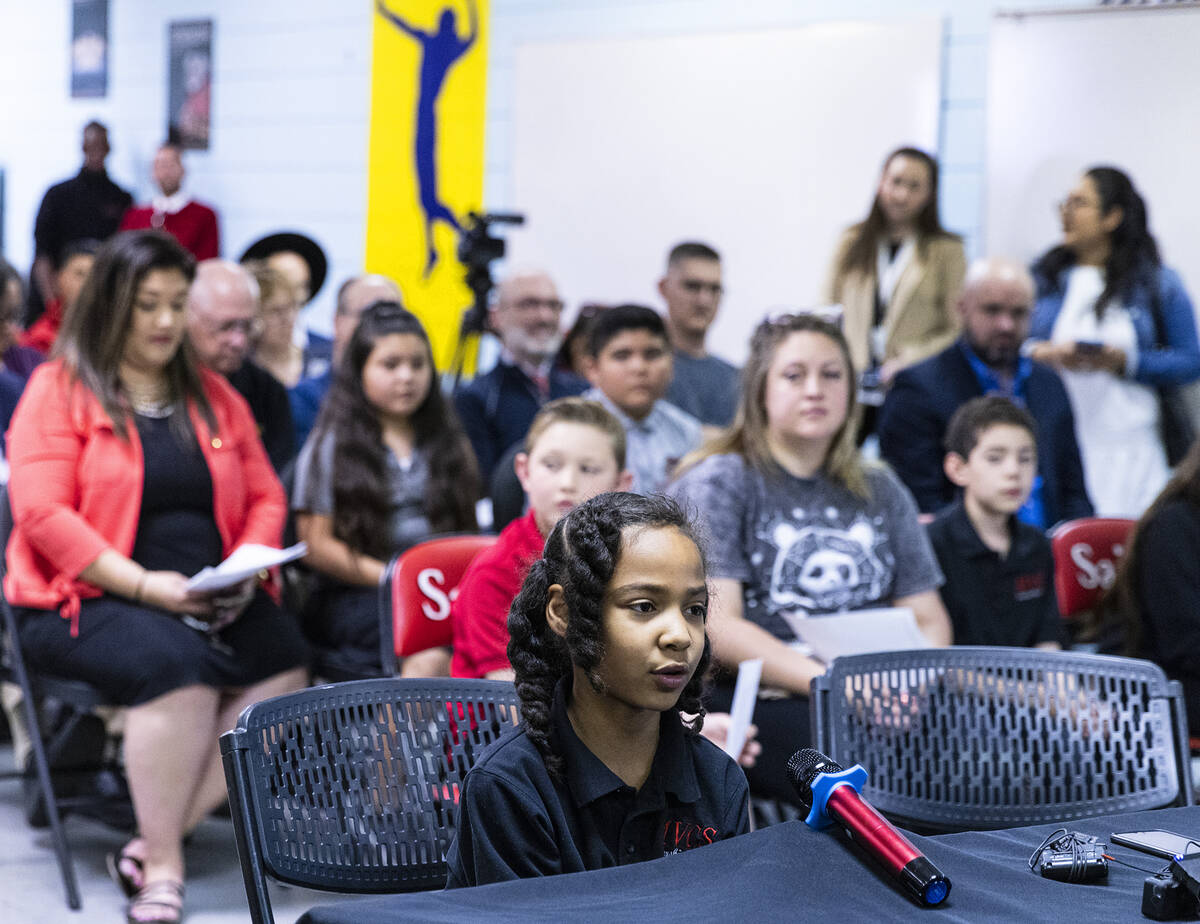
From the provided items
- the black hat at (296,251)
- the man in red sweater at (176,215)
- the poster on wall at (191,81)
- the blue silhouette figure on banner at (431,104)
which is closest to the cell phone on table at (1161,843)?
the blue silhouette figure on banner at (431,104)

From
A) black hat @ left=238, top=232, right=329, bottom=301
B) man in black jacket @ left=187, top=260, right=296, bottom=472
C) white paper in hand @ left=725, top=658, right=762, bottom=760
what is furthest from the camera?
black hat @ left=238, top=232, right=329, bottom=301

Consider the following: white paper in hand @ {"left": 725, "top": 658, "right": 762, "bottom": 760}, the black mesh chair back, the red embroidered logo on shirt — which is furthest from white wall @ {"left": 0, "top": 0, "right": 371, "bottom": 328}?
the red embroidered logo on shirt

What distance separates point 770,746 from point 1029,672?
58 centimetres

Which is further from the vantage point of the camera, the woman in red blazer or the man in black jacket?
the man in black jacket

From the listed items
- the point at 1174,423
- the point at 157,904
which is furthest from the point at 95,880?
the point at 1174,423

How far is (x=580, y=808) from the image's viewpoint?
1.27m

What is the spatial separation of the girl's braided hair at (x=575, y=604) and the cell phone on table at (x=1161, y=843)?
0.40m

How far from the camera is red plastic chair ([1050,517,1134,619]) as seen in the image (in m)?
3.19

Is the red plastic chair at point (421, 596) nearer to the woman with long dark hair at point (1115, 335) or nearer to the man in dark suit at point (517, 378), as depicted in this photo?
the man in dark suit at point (517, 378)

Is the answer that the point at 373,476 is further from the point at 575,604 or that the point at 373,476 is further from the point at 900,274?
the point at 900,274

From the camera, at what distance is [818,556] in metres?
2.47

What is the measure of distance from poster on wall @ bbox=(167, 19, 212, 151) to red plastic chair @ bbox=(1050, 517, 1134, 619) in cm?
476

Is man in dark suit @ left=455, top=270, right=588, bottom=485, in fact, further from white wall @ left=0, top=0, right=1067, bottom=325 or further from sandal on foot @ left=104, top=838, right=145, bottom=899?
white wall @ left=0, top=0, right=1067, bottom=325

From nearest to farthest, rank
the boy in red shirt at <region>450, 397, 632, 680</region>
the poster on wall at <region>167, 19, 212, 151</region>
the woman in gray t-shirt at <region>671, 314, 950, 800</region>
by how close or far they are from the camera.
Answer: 1. the boy in red shirt at <region>450, 397, 632, 680</region>
2. the woman in gray t-shirt at <region>671, 314, 950, 800</region>
3. the poster on wall at <region>167, 19, 212, 151</region>
